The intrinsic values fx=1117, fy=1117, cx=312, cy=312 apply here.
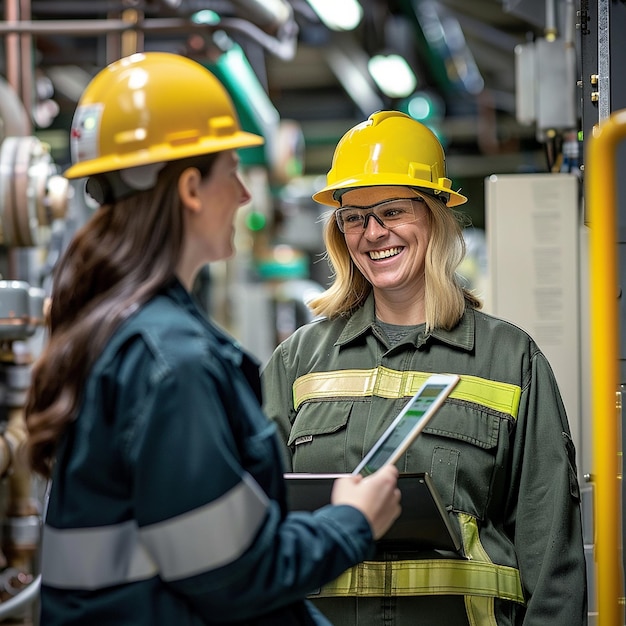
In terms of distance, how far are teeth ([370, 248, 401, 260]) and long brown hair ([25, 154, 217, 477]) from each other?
3.04ft

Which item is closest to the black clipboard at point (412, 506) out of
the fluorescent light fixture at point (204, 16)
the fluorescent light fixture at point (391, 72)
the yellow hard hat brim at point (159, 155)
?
the yellow hard hat brim at point (159, 155)

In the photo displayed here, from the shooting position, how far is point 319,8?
6.76 metres

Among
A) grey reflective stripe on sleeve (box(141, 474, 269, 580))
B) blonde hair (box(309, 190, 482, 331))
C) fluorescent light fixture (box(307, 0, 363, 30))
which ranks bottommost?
grey reflective stripe on sleeve (box(141, 474, 269, 580))

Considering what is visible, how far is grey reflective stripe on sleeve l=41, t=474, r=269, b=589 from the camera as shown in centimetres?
165

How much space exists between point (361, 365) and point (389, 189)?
17.4 inches

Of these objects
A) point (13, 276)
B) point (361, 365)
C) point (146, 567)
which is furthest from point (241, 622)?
point (13, 276)

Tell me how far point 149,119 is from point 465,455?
113cm

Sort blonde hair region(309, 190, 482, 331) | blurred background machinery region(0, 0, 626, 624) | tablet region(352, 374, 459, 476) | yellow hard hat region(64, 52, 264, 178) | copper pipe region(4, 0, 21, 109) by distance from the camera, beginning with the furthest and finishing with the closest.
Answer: copper pipe region(4, 0, 21, 109) → blurred background machinery region(0, 0, 626, 624) → blonde hair region(309, 190, 482, 331) → tablet region(352, 374, 459, 476) → yellow hard hat region(64, 52, 264, 178)

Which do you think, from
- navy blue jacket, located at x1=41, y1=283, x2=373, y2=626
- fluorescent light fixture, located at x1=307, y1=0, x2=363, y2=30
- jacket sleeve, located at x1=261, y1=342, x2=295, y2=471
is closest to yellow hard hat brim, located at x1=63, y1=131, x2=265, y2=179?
navy blue jacket, located at x1=41, y1=283, x2=373, y2=626

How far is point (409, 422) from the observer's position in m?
2.05

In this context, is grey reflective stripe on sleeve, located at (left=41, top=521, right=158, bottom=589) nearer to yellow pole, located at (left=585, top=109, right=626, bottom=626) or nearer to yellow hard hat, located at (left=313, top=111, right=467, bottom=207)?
yellow pole, located at (left=585, top=109, right=626, bottom=626)

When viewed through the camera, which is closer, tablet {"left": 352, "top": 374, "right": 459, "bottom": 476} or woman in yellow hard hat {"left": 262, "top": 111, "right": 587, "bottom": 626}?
tablet {"left": 352, "top": 374, "right": 459, "bottom": 476}

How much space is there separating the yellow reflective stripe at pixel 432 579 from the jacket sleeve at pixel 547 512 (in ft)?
0.23

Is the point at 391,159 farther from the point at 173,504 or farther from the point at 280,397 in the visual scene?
the point at 173,504
